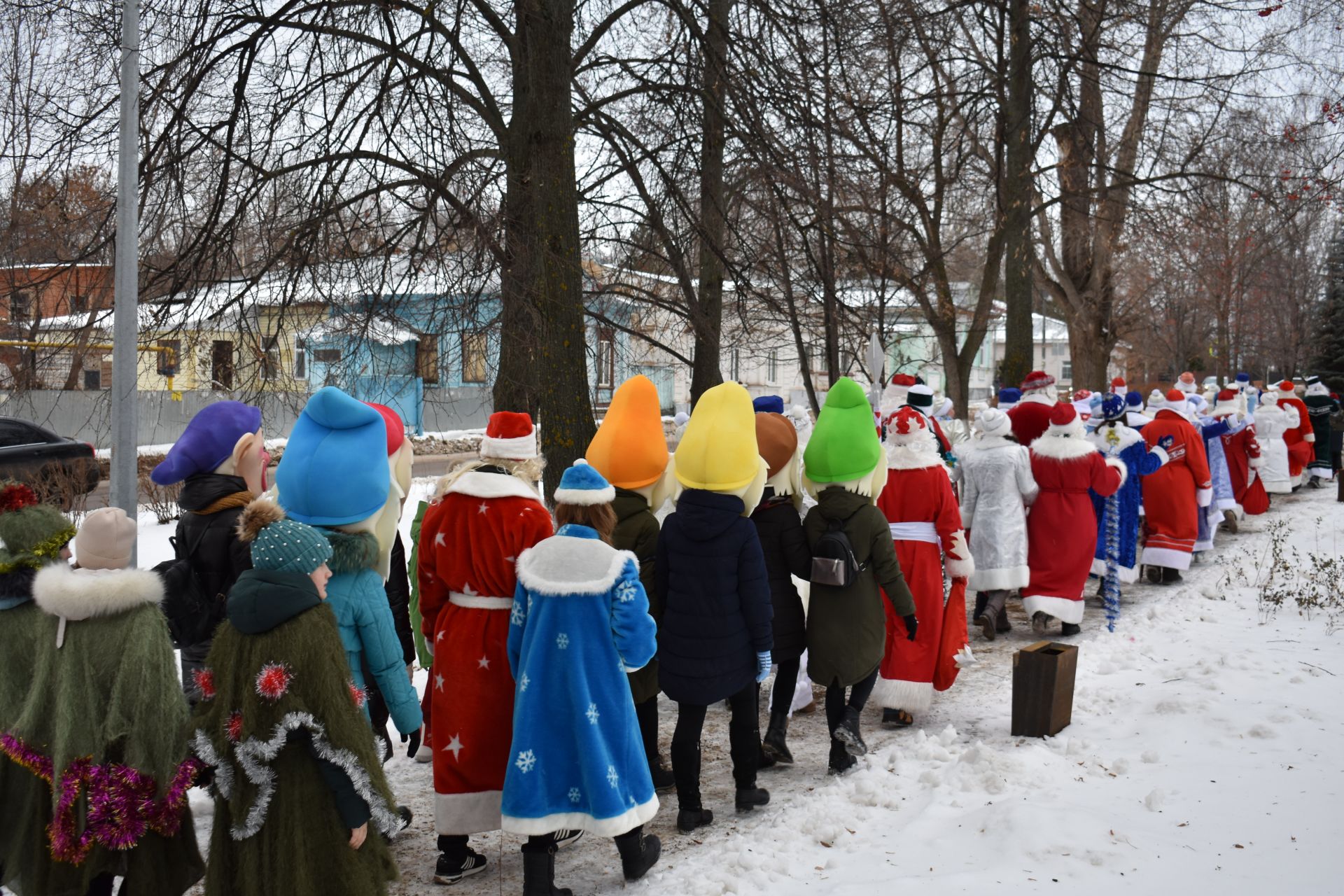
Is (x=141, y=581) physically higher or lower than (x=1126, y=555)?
higher

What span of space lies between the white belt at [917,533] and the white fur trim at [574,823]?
301 cm

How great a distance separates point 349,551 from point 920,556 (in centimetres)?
362

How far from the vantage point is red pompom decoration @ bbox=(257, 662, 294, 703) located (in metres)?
3.12

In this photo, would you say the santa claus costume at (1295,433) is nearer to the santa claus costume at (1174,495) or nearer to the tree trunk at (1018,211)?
the tree trunk at (1018,211)

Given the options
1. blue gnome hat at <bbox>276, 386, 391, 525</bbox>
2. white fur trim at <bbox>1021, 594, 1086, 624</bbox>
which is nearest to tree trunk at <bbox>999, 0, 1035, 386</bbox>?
white fur trim at <bbox>1021, 594, 1086, 624</bbox>

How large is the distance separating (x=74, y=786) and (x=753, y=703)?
2.83 m

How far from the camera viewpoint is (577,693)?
4066 millimetres

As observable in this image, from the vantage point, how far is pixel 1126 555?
992cm

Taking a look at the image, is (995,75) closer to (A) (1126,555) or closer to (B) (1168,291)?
(A) (1126,555)

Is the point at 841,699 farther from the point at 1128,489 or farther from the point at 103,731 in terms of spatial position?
the point at 1128,489

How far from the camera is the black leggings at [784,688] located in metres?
5.78

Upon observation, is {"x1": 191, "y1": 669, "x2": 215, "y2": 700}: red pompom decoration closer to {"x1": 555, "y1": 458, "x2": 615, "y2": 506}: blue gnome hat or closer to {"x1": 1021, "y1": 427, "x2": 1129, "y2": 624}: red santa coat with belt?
{"x1": 555, "y1": 458, "x2": 615, "y2": 506}: blue gnome hat

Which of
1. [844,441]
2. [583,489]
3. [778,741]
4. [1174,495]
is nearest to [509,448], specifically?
[583,489]

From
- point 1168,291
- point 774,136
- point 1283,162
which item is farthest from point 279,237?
point 1168,291
